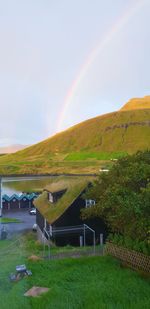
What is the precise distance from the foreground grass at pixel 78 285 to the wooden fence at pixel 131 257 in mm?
614

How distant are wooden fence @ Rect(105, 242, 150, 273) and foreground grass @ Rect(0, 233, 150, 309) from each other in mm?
614

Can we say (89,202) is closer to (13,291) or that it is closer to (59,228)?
(59,228)

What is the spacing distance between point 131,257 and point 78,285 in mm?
5672

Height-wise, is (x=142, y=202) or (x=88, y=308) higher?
(x=142, y=202)

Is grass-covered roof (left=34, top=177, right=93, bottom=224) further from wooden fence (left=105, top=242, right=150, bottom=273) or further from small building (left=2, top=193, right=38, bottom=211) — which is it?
small building (left=2, top=193, right=38, bottom=211)

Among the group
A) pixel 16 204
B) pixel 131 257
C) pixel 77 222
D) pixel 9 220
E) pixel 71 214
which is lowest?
pixel 9 220

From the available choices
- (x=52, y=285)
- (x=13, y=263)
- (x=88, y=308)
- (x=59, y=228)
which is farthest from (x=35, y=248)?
(x=88, y=308)

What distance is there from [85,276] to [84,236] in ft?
43.5

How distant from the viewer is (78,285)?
18625 mm

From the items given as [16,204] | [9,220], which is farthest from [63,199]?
[16,204]

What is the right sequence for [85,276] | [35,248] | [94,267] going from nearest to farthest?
[85,276] → [94,267] → [35,248]

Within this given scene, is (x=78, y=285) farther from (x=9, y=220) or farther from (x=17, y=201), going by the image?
(x=17, y=201)

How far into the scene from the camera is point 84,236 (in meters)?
34.1

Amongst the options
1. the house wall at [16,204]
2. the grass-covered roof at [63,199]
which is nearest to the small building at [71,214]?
the grass-covered roof at [63,199]
